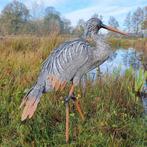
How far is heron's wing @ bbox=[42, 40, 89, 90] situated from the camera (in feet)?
12.9

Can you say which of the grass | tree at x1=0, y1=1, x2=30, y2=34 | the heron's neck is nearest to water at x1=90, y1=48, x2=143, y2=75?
the grass

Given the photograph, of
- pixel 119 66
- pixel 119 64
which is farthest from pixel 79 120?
pixel 119 64

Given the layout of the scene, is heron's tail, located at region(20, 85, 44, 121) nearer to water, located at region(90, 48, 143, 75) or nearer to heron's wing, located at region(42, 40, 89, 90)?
heron's wing, located at region(42, 40, 89, 90)

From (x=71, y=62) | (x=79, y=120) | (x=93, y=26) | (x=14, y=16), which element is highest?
(x=14, y=16)

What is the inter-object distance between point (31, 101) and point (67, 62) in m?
0.55

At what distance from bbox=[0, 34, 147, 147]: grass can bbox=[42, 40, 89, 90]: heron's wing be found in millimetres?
613

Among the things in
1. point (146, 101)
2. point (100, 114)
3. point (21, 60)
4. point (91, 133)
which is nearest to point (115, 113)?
point (100, 114)

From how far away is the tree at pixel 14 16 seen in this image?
3100 cm

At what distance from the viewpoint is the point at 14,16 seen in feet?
106

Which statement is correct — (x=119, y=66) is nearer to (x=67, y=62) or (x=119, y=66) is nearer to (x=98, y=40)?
(x=98, y=40)

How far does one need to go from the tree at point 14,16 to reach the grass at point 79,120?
24914 mm

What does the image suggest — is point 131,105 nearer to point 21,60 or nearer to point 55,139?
point 55,139

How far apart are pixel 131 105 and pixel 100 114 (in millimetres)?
861

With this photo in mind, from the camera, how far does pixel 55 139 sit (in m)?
4.12
